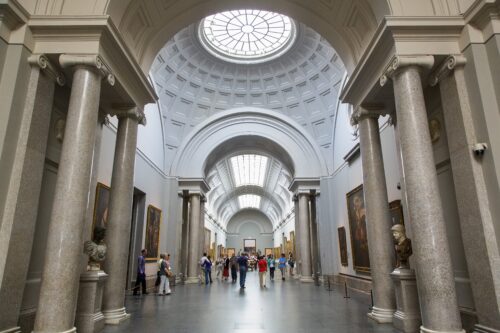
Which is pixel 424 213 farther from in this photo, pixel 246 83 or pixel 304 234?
pixel 246 83

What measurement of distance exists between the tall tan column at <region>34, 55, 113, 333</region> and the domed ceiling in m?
9.28

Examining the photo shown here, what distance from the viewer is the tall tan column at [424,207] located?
15.1 ft

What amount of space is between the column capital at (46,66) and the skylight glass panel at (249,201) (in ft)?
115

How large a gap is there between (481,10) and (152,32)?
20.9ft

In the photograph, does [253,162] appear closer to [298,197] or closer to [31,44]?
[298,197]

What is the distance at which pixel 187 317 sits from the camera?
6.88 meters

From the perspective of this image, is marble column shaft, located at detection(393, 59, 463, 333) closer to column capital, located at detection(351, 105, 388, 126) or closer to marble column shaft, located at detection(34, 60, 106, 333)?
column capital, located at detection(351, 105, 388, 126)

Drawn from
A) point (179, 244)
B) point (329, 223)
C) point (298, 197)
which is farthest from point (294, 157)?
point (179, 244)

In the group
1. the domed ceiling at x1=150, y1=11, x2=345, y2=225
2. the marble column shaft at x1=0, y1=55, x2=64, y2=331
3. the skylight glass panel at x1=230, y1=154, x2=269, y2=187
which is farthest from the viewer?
the skylight glass panel at x1=230, y1=154, x2=269, y2=187

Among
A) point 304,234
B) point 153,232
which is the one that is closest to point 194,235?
point 153,232

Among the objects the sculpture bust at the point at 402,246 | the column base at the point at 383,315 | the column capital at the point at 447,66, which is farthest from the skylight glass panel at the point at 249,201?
the column capital at the point at 447,66

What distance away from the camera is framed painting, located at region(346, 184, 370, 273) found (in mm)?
11431

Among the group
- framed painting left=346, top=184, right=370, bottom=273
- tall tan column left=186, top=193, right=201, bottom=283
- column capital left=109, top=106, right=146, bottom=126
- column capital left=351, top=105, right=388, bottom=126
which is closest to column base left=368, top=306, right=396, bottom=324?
column capital left=351, top=105, right=388, bottom=126

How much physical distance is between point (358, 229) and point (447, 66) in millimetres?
7815
